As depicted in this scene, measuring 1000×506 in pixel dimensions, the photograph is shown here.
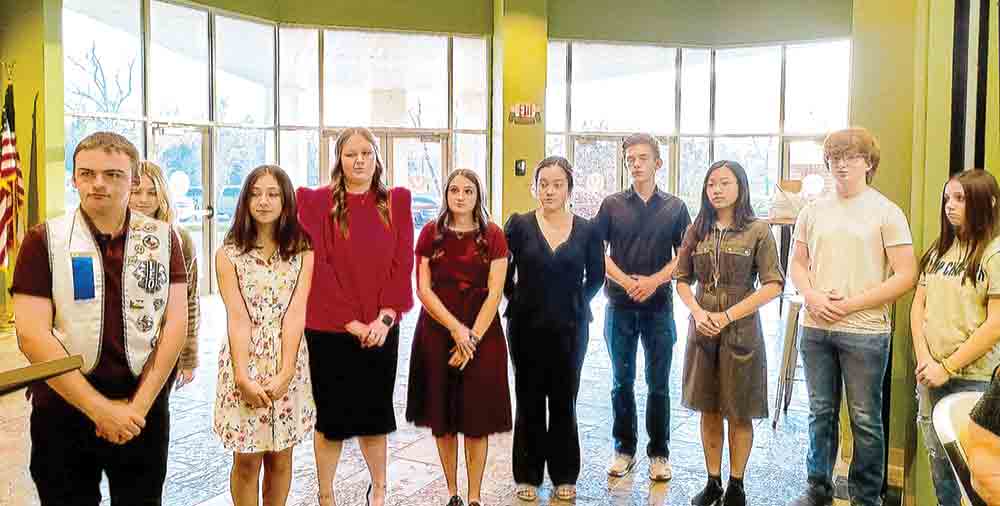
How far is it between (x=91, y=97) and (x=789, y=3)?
10.0 meters

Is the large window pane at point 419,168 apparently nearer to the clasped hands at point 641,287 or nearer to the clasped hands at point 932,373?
the clasped hands at point 641,287

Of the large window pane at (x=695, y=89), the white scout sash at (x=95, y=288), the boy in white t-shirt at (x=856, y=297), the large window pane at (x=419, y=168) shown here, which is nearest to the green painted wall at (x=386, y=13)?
the large window pane at (x=419, y=168)

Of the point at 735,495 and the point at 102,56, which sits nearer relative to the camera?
the point at 735,495

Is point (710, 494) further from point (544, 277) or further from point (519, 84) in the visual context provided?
point (519, 84)

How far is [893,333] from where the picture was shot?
11.1 ft

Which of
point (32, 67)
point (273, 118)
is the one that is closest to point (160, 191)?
point (32, 67)

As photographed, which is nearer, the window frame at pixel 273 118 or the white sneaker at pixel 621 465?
the white sneaker at pixel 621 465

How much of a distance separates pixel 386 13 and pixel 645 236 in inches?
348

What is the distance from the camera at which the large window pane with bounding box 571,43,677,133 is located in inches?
479

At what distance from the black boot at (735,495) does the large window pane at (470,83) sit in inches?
362

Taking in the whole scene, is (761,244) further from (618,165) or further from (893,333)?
(618,165)

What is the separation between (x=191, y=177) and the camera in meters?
10.6

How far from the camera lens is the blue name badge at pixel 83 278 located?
2.10 meters

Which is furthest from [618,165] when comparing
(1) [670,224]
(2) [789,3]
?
(1) [670,224]
